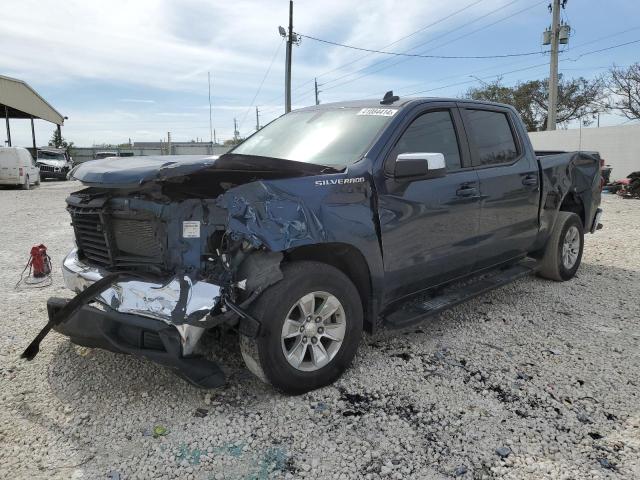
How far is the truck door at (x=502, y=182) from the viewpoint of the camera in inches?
168

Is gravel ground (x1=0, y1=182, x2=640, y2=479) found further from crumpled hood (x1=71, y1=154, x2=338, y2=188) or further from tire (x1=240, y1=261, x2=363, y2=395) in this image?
crumpled hood (x1=71, y1=154, x2=338, y2=188)

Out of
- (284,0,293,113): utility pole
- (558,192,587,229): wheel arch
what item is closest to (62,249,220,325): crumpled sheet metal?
(558,192,587,229): wheel arch

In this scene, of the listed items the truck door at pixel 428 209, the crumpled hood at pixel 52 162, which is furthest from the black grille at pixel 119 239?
the crumpled hood at pixel 52 162

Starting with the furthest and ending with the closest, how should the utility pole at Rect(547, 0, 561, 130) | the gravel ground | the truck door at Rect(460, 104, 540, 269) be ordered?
the utility pole at Rect(547, 0, 561, 130) → the truck door at Rect(460, 104, 540, 269) → the gravel ground

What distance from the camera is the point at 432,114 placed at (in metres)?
3.94

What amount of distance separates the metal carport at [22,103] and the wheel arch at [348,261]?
29146 millimetres

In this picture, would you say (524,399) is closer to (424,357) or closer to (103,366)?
(424,357)

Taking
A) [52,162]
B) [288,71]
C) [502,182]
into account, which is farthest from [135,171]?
[52,162]

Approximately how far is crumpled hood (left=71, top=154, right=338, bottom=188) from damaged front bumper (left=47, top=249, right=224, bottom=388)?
58cm

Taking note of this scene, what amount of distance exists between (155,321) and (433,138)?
2.46 metres

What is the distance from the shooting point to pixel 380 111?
378cm

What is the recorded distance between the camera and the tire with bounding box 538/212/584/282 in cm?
539

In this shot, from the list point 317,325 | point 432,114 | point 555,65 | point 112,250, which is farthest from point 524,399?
point 555,65

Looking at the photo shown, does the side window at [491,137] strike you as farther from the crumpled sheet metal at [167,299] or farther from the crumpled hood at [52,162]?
the crumpled hood at [52,162]
